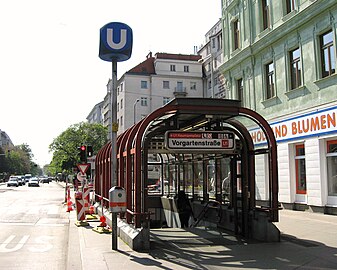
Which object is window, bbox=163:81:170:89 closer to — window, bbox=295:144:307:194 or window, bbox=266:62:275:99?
window, bbox=266:62:275:99

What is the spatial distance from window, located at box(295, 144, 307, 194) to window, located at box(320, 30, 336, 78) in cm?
344

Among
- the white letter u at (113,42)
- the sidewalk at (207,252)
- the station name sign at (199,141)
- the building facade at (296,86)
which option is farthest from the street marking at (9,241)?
the building facade at (296,86)

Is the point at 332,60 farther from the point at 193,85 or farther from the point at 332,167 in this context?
the point at 193,85

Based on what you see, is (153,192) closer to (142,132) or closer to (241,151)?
(241,151)

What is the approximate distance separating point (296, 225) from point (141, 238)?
589 centimetres

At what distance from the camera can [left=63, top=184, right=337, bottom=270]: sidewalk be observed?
7.66m

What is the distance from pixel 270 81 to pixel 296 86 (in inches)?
97.4

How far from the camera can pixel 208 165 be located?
14555 mm

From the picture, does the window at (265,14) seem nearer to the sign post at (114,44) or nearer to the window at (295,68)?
the window at (295,68)

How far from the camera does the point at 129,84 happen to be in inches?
2628

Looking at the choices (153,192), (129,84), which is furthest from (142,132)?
(129,84)

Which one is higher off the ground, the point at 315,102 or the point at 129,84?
the point at 129,84

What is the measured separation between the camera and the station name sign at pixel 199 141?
9.65 meters

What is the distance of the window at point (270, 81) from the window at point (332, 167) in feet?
17.1
